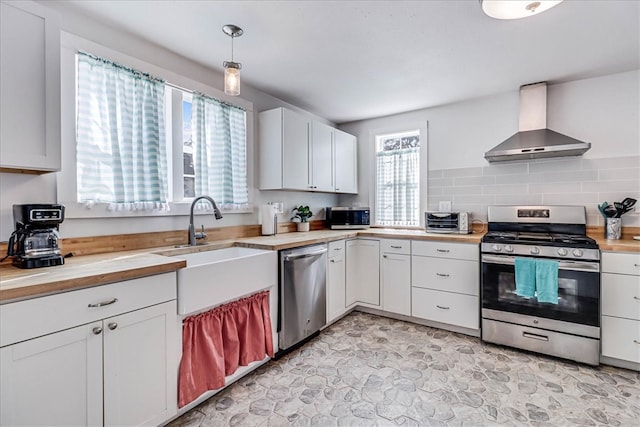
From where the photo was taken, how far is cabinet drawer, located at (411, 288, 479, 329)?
2.78 meters

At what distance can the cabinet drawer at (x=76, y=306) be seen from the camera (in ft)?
3.71

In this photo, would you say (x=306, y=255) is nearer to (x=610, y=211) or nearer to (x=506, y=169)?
(x=506, y=169)

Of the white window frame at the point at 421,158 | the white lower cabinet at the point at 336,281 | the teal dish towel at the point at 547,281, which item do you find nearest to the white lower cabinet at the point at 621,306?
the teal dish towel at the point at 547,281

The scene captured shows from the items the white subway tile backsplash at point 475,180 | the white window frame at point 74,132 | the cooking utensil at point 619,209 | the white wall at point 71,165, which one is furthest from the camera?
the white subway tile backsplash at point 475,180

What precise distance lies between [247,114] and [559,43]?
8.25ft

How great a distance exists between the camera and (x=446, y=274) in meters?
2.88

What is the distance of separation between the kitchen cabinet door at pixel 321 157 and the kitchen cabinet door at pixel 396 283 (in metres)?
1.06

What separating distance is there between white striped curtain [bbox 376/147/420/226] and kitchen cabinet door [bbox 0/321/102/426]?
3.22 meters

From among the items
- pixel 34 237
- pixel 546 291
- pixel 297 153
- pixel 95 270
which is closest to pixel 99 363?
pixel 95 270

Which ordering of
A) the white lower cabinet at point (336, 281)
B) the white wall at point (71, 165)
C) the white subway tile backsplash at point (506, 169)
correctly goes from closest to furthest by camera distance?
the white wall at point (71, 165), the white lower cabinet at point (336, 281), the white subway tile backsplash at point (506, 169)

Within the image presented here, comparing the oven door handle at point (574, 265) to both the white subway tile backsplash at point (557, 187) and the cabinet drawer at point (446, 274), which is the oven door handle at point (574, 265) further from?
the white subway tile backsplash at point (557, 187)

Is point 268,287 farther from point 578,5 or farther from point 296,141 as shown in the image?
point 578,5

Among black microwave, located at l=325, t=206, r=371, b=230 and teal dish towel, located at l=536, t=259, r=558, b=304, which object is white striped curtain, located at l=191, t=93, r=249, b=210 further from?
teal dish towel, located at l=536, t=259, r=558, b=304

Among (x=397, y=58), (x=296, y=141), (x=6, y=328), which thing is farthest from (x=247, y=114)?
(x=6, y=328)
